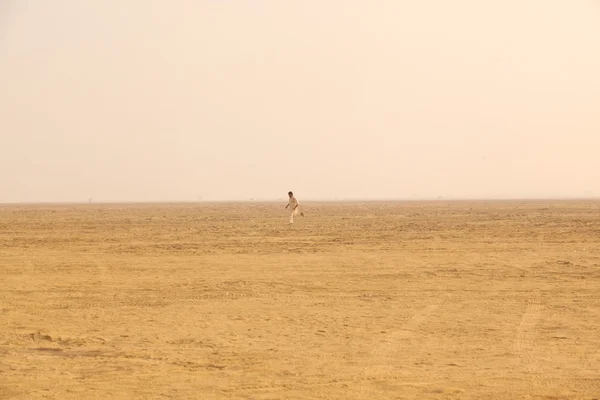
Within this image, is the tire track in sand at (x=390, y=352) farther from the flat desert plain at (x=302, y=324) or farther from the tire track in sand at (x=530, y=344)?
the tire track in sand at (x=530, y=344)

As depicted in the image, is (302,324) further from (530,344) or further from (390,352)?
(530,344)

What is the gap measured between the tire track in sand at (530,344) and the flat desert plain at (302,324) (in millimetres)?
25

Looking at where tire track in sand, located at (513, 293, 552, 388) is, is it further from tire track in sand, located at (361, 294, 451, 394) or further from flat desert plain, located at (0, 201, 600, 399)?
tire track in sand, located at (361, 294, 451, 394)

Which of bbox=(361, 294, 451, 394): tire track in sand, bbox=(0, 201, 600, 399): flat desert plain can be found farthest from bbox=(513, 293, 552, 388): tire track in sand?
bbox=(361, 294, 451, 394): tire track in sand

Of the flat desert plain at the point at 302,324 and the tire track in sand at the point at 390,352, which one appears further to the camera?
the tire track in sand at the point at 390,352

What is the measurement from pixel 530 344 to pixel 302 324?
3.15 meters

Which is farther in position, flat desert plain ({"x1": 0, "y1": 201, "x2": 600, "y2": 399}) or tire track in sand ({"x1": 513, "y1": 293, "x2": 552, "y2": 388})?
tire track in sand ({"x1": 513, "y1": 293, "x2": 552, "y2": 388})

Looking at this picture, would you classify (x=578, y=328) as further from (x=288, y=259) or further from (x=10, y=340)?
(x=288, y=259)

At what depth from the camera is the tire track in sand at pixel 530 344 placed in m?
7.77

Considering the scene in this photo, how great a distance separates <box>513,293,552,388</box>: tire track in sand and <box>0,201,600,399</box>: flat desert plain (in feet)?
0.08

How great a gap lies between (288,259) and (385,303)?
6738mm

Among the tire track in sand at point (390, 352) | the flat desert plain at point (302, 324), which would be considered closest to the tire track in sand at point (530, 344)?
the flat desert plain at point (302, 324)

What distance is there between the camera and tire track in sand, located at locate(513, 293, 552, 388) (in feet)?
25.5

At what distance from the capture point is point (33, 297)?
43.9 feet
